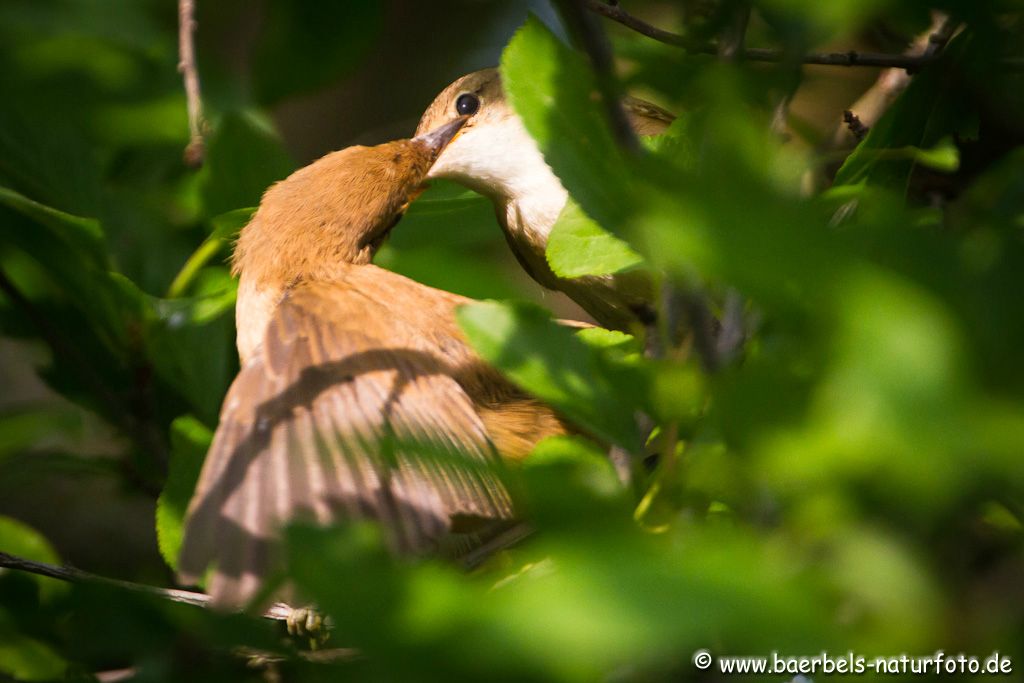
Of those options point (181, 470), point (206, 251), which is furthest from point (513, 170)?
point (181, 470)

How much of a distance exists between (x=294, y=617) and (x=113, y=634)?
894mm

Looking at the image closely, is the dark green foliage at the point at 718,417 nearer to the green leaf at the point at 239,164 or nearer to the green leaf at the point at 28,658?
the green leaf at the point at 28,658

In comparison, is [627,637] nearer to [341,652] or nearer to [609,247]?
[609,247]

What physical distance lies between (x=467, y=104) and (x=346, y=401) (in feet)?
4.85

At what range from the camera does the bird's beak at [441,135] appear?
2.63 m

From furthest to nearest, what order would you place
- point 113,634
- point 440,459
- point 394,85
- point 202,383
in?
point 394,85 < point 202,383 < point 113,634 < point 440,459

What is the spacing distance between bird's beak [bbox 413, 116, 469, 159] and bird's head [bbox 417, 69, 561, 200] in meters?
0.02

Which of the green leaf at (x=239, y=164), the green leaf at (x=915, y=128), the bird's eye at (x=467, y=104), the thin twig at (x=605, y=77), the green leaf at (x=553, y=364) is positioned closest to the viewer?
the thin twig at (x=605, y=77)

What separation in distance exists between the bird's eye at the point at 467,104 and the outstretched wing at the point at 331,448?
1.05 metres

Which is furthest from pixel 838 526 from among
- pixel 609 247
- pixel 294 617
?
pixel 294 617

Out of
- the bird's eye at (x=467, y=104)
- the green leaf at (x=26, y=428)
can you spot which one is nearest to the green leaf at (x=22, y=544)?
the green leaf at (x=26, y=428)

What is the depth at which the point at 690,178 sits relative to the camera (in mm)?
697

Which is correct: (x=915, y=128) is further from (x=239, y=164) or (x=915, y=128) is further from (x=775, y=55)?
(x=239, y=164)

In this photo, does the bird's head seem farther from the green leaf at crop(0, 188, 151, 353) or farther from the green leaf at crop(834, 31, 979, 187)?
the green leaf at crop(834, 31, 979, 187)
